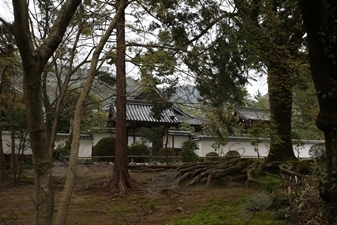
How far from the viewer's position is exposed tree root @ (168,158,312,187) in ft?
28.6

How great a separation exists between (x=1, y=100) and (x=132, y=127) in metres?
10.2

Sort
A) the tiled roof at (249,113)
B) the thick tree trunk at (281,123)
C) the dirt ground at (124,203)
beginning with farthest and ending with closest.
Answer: the tiled roof at (249,113) → the thick tree trunk at (281,123) → the dirt ground at (124,203)

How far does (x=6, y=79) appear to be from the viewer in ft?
33.4

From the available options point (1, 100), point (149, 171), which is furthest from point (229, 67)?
point (1, 100)

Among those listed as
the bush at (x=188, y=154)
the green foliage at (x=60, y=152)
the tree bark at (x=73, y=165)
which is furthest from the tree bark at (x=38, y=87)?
the bush at (x=188, y=154)

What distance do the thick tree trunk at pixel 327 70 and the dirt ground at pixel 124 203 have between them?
3.65 meters

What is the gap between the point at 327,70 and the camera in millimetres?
3193

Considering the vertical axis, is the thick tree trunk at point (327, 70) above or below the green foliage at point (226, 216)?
A: above

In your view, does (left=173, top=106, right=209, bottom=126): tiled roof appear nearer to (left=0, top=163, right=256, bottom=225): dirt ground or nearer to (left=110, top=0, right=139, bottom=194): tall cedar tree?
(left=0, top=163, right=256, bottom=225): dirt ground

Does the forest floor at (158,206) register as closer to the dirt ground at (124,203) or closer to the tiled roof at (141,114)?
the dirt ground at (124,203)

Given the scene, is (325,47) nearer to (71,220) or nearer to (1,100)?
(71,220)

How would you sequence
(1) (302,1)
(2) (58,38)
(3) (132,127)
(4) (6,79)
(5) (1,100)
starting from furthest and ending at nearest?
(3) (132,127) → (5) (1,100) → (4) (6,79) → (1) (302,1) → (2) (58,38)

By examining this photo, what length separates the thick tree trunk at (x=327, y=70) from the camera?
299 cm

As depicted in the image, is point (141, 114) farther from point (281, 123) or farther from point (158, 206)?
point (158, 206)
